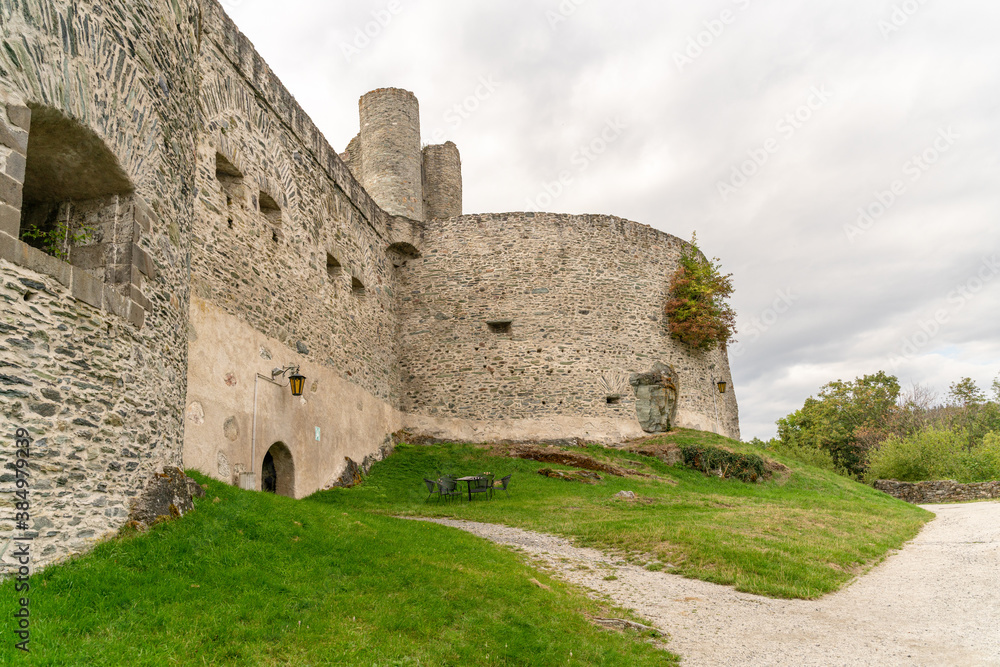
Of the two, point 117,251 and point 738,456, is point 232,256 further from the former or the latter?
point 738,456

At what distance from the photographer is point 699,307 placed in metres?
19.5

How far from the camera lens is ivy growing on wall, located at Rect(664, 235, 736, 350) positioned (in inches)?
763

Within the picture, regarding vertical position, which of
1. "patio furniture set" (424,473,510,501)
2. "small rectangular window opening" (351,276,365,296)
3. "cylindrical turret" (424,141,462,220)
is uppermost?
"cylindrical turret" (424,141,462,220)

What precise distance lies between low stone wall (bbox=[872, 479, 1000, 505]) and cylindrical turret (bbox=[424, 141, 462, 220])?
18.1 metres

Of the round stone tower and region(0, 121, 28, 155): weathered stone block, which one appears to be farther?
the round stone tower

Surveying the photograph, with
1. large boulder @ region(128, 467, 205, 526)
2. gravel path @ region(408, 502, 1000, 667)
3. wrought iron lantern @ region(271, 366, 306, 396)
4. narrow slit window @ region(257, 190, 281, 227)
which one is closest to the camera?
gravel path @ region(408, 502, 1000, 667)

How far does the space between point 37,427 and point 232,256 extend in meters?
5.83

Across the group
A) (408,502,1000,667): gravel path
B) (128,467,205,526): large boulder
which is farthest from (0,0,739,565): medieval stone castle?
(408,502,1000,667): gravel path

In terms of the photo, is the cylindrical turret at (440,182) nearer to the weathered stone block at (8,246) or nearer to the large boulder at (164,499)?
the large boulder at (164,499)

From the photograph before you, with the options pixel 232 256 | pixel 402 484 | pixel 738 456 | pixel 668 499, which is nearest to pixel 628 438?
pixel 738 456

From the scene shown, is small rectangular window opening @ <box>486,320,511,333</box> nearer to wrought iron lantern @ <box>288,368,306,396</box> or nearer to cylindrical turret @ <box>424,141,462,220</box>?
cylindrical turret @ <box>424,141,462,220</box>

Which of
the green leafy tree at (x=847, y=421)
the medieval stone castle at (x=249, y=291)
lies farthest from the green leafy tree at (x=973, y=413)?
the medieval stone castle at (x=249, y=291)

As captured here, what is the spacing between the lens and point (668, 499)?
40.8 feet

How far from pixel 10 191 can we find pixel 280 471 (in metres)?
7.44
